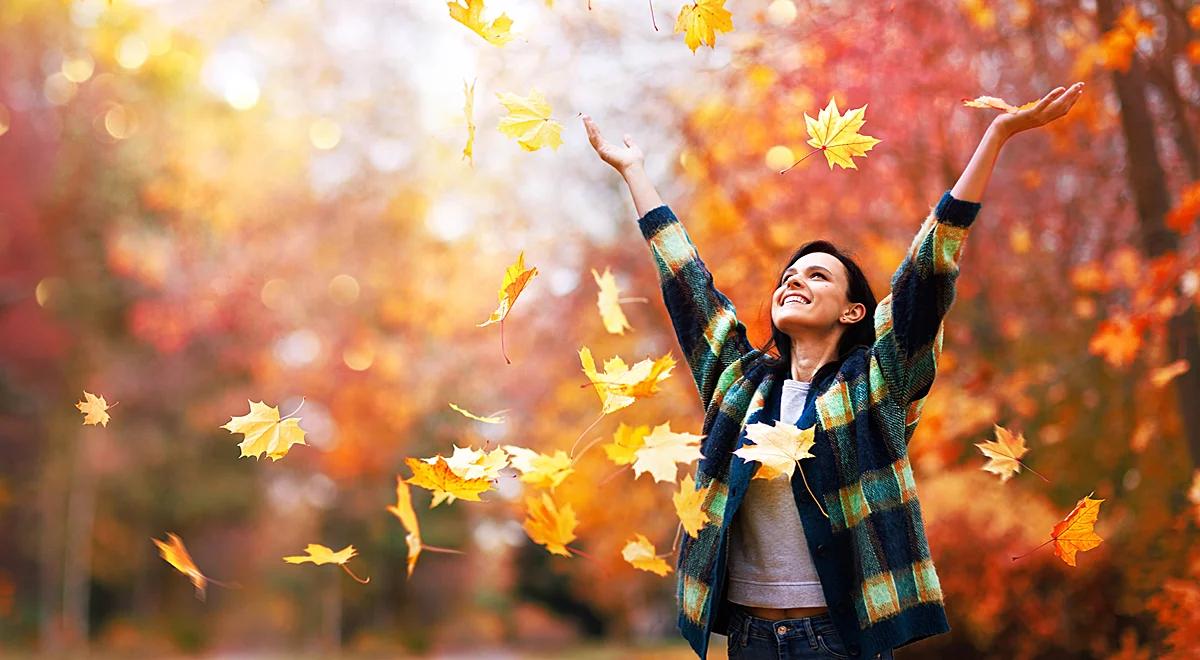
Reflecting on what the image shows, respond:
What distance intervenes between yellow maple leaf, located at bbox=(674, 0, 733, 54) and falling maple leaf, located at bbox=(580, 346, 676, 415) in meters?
0.74

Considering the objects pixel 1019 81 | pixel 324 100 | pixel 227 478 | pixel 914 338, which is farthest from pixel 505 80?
pixel 227 478

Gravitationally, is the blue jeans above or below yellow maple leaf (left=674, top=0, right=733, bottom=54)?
below

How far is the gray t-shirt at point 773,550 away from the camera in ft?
7.55

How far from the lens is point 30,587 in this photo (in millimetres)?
15891

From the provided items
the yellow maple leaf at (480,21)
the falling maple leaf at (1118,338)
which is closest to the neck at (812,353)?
the yellow maple leaf at (480,21)

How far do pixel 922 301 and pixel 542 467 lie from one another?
100 cm

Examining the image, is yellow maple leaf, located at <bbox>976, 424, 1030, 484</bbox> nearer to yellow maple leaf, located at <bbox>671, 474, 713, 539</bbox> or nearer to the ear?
the ear

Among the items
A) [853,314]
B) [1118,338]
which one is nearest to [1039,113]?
[853,314]

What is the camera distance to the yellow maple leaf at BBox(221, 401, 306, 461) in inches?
98.9

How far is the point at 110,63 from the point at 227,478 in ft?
19.2

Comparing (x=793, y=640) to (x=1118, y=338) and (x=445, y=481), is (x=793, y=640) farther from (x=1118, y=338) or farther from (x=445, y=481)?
(x=1118, y=338)

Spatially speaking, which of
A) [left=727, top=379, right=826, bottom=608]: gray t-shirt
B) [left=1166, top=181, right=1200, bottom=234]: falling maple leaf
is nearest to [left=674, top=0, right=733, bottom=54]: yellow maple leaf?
[left=727, top=379, right=826, bottom=608]: gray t-shirt

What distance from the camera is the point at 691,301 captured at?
2.68 meters

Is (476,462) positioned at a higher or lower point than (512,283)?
lower
